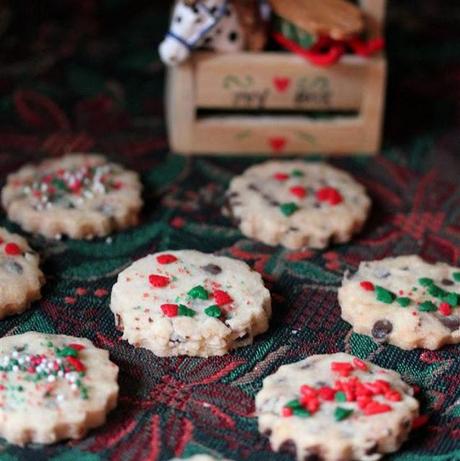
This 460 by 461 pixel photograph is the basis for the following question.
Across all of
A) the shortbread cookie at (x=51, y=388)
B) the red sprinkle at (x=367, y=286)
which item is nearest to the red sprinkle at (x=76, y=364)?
the shortbread cookie at (x=51, y=388)

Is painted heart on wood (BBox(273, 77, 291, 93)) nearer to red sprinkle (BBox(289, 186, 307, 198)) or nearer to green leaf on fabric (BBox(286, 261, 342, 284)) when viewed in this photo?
red sprinkle (BBox(289, 186, 307, 198))

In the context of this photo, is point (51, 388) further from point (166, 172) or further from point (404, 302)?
point (166, 172)

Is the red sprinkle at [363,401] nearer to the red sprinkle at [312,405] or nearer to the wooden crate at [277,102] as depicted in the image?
the red sprinkle at [312,405]

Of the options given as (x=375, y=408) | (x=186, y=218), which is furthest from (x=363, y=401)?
(x=186, y=218)

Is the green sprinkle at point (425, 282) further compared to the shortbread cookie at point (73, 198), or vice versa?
the shortbread cookie at point (73, 198)

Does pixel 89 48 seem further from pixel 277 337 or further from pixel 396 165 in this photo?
pixel 277 337

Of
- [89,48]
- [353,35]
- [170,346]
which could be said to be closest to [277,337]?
[170,346]

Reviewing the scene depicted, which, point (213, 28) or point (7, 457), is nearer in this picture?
point (7, 457)
